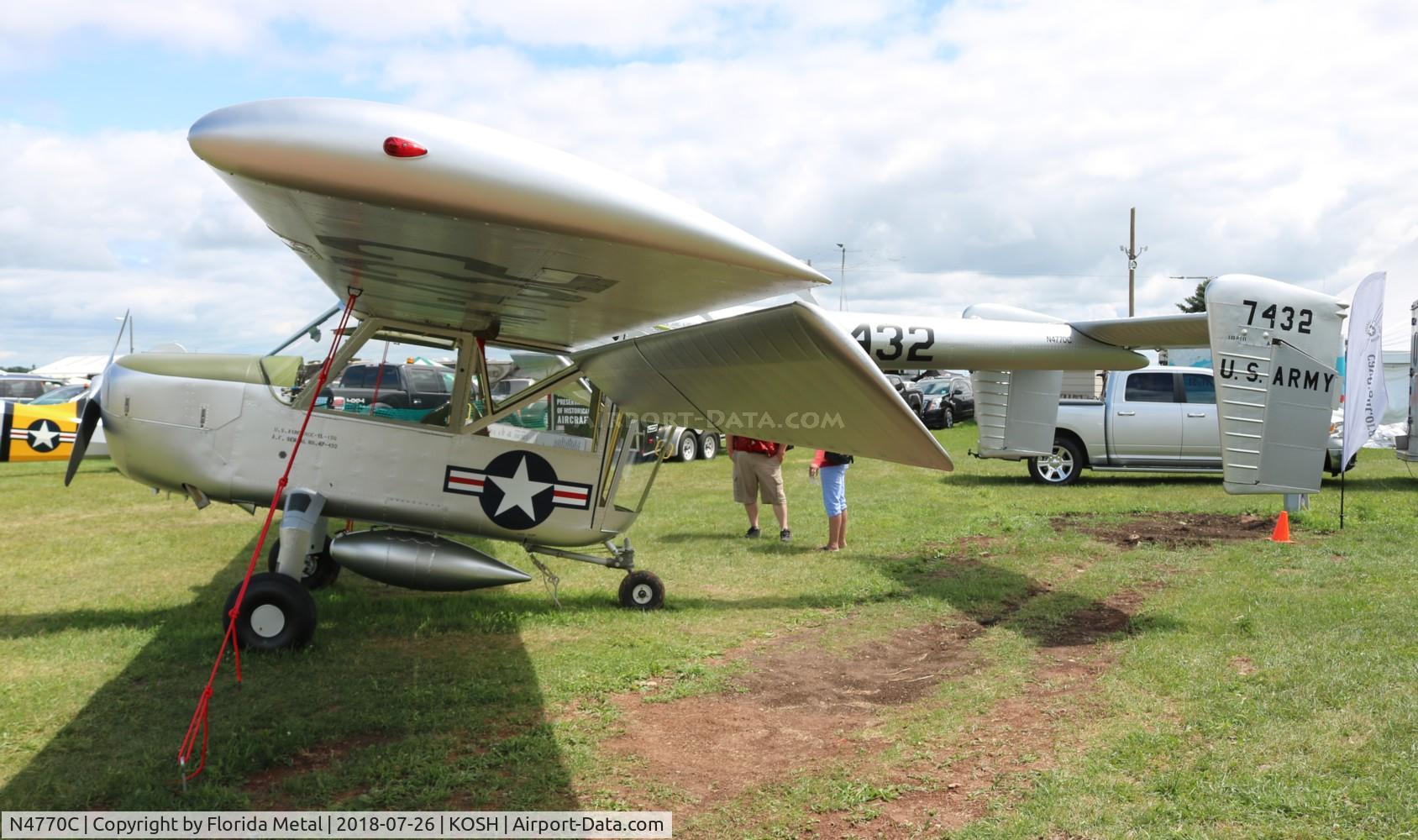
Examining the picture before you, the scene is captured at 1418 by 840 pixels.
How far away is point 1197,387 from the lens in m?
14.2

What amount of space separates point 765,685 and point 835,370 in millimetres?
2700

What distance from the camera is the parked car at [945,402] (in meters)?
26.5

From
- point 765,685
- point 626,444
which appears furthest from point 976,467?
point 765,685

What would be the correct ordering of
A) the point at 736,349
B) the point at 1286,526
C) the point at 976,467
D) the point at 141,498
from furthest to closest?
the point at 976,467 → the point at 141,498 → the point at 1286,526 → the point at 736,349

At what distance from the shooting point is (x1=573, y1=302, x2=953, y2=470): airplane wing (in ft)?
9.62

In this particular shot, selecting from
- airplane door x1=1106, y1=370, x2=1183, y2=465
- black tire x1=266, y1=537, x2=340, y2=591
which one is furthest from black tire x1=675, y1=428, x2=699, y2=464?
black tire x1=266, y1=537, x2=340, y2=591

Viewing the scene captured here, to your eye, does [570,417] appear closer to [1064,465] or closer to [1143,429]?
[1064,465]

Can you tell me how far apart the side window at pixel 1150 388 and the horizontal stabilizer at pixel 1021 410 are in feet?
23.4

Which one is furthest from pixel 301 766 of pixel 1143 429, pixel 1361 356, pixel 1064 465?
pixel 1143 429

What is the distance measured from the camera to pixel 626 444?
6.82 meters

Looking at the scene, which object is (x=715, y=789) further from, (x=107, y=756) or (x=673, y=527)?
(x=673, y=527)

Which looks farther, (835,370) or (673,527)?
(673,527)

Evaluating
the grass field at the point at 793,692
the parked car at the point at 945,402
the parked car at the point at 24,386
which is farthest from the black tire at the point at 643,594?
the parked car at the point at 24,386

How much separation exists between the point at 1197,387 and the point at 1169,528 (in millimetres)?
5001
